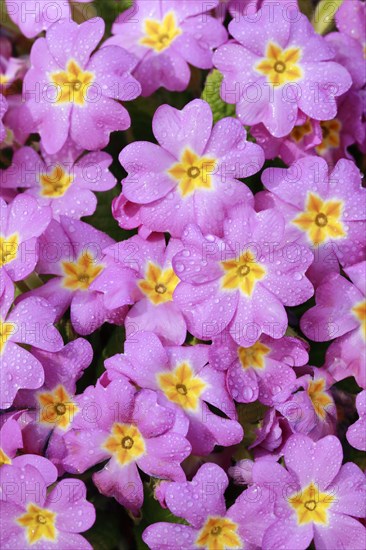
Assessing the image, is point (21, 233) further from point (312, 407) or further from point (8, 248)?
point (312, 407)

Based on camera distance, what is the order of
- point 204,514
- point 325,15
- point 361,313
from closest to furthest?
point 204,514
point 361,313
point 325,15

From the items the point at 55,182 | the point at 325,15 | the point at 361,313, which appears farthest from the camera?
the point at 325,15

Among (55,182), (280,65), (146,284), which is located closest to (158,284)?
(146,284)

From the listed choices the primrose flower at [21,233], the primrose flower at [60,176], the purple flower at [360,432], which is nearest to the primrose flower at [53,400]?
the primrose flower at [21,233]

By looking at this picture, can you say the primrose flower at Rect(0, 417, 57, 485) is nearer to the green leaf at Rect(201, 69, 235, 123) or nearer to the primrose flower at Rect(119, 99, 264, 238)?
the primrose flower at Rect(119, 99, 264, 238)

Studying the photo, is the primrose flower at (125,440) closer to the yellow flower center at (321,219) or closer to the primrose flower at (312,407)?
the primrose flower at (312,407)

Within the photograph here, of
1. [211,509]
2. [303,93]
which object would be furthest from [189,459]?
[303,93]

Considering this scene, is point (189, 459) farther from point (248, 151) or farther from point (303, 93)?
point (303, 93)
